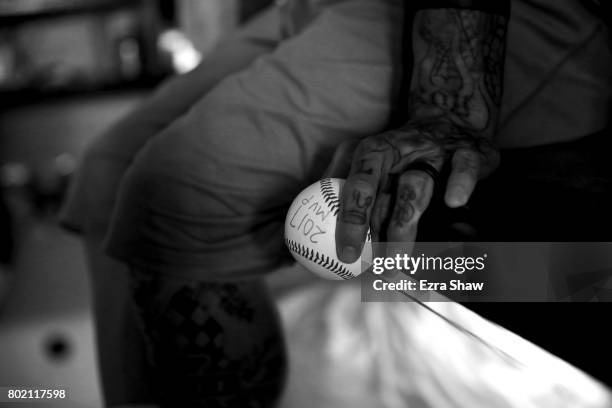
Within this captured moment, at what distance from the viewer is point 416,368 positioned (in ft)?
3.71

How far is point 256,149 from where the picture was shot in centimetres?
60

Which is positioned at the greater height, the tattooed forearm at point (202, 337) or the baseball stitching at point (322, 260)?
the baseball stitching at point (322, 260)

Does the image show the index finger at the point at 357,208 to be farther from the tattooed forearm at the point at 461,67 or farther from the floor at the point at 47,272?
the floor at the point at 47,272

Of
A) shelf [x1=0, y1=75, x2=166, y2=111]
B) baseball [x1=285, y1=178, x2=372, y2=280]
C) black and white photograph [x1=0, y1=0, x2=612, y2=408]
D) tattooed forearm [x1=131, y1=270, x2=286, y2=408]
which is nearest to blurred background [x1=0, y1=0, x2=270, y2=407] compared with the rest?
shelf [x1=0, y1=75, x2=166, y2=111]

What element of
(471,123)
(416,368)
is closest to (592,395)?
(416,368)

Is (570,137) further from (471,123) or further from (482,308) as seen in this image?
(482,308)

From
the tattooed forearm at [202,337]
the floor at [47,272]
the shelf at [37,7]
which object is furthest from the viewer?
the shelf at [37,7]

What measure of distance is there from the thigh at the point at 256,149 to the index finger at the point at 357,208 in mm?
169

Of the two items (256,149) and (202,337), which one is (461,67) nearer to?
(256,149)

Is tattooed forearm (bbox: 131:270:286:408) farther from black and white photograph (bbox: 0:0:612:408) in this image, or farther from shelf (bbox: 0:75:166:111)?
shelf (bbox: 0:75:166:111)

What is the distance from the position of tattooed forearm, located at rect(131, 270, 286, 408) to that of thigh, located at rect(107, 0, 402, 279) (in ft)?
0.15

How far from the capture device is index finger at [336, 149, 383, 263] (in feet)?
1.37

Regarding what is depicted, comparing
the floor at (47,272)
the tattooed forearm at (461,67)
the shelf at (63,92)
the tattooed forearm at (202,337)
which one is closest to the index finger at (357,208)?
the tattooed forearm at (461,67)

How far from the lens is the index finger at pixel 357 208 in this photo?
1.37 feet
